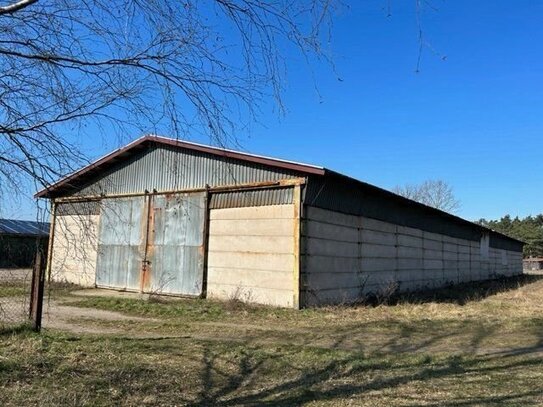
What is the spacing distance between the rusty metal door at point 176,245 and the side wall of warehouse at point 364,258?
12.9 ft

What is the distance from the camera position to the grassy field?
6.01 metres

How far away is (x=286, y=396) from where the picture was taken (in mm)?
6148

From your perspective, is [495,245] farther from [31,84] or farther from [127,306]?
[31,84]

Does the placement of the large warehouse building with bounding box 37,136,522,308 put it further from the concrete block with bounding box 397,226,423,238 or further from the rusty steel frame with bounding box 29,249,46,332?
the rusty steel frame with bounding box 29,249,46,332

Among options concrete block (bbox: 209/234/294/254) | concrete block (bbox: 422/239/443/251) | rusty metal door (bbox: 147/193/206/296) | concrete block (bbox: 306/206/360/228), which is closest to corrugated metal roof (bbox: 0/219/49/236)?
concrete block (bbox: 209/234/294/254)

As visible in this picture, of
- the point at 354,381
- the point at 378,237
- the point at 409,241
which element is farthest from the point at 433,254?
the point at 354,381

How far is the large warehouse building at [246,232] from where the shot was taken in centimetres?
1587

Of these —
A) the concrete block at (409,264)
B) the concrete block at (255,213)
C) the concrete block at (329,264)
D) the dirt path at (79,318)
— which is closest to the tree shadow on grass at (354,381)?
the dirt path at (79,318)

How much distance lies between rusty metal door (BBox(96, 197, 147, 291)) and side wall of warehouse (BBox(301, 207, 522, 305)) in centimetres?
696

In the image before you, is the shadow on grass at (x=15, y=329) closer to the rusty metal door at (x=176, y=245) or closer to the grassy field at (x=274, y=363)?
the grassy field at (x=274, y=363)

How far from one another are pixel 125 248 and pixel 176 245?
2810mm

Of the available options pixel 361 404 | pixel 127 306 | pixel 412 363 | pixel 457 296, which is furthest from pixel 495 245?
pixel 361 404

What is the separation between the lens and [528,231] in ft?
340

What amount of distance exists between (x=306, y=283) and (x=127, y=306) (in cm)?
510
